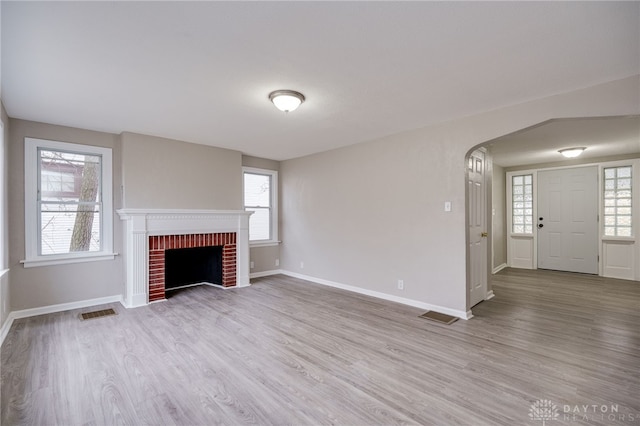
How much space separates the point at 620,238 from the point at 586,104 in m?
4.66

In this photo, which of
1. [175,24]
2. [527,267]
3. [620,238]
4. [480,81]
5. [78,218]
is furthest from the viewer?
[527,267]

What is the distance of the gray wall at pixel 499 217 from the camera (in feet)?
22.2

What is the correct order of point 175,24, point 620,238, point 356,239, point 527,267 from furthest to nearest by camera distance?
point 527,267, point 620,238, point 356,239, point 175,24

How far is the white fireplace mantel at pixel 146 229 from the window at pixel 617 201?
7.16 meters

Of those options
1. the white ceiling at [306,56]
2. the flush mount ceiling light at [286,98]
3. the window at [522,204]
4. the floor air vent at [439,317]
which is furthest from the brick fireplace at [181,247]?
the window at [522,204]

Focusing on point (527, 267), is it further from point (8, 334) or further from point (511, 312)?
point (8, 334)

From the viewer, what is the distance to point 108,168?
4.37 m

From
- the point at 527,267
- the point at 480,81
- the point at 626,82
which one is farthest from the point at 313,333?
the point at 527,267

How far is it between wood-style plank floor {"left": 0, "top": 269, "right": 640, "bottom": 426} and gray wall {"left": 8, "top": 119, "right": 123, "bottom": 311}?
0.99ft

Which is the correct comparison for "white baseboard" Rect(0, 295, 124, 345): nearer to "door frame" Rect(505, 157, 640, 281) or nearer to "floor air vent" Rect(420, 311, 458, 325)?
"floor air vent" Rect(420, 311, 458, 325)

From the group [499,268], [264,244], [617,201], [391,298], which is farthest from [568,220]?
[264,244]

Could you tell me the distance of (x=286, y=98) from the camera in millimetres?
2963

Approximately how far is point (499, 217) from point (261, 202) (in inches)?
211

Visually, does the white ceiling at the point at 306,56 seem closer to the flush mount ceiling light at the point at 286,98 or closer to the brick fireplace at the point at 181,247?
the flush mount ceiling light at the point at 286,98
